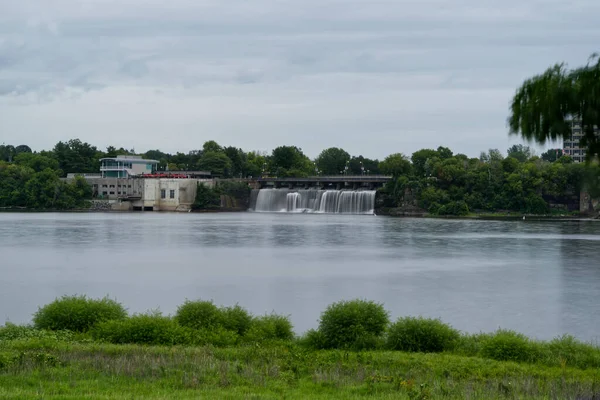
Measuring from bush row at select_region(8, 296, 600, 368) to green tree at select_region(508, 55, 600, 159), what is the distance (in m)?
5.65

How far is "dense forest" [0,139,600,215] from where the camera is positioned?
260 feet

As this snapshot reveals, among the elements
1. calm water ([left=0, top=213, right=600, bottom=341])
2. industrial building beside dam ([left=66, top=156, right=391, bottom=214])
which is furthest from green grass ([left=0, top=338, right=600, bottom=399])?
industrial building beside dam ([left=66, top=156, right=391, bottom=214])

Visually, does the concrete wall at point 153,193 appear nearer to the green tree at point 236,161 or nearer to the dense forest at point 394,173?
the dense forest at point 394,173

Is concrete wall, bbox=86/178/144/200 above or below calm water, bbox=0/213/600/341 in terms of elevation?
above

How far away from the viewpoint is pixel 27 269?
2672 cm

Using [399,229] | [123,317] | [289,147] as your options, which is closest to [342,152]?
[289,147]

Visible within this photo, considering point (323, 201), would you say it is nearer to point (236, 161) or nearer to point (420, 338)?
point (236, 161)

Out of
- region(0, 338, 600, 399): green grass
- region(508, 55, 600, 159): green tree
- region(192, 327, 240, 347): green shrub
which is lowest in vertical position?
region(192, 327, 240, 347): green shrub

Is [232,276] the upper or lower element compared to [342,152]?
lower

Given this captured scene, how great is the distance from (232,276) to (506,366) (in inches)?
610

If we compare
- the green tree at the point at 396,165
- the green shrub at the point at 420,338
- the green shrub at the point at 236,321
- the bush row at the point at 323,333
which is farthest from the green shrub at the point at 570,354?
the green tree at the point at 396,165

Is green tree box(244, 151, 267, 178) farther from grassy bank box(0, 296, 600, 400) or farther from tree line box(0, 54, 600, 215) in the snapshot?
grassy bank box(0, 296, 600, 400)

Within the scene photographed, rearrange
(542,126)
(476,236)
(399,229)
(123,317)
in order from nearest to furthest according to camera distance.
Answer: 1. (542,126)
2. (123,317)
3. (476,236)
4. (399,229)

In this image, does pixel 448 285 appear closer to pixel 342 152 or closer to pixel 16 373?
pixel 16 373
